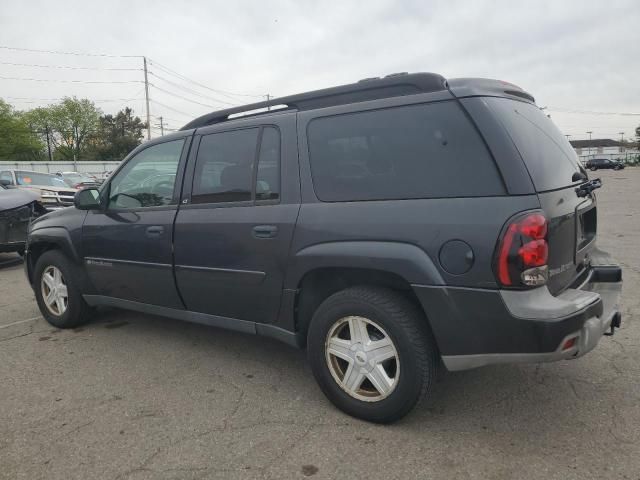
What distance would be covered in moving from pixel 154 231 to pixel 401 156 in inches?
80.1

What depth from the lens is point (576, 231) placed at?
2.77 meters

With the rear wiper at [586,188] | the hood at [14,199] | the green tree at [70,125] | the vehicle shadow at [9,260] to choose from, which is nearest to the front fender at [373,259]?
the rear wiper at [586,188]

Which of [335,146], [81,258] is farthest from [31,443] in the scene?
[335,146]

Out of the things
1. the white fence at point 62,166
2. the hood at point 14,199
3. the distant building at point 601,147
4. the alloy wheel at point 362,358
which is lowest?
the alloy wheel at point 362,358

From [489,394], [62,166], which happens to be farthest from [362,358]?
[62,166]

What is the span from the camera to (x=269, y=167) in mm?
3242

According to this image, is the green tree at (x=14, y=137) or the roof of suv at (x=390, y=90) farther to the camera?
the green tree at (x=14, y=137)

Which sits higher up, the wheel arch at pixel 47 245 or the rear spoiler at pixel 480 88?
the rear spoiler at pixel 480 88

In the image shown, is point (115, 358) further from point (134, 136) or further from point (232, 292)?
point (134, 136)

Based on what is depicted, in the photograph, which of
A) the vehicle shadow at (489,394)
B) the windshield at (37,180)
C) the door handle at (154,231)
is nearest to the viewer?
the vehicle shadow at (489,394)

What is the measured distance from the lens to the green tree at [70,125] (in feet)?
281

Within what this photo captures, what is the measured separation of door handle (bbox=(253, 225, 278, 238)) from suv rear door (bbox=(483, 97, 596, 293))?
4.65 ft

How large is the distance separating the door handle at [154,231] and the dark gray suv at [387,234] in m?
0.01

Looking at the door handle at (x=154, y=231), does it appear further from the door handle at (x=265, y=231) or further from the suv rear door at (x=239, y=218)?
the door handle at (x=265, y=231)
